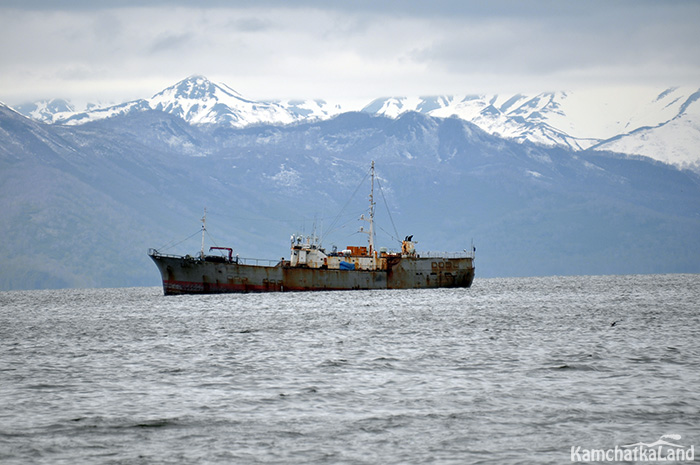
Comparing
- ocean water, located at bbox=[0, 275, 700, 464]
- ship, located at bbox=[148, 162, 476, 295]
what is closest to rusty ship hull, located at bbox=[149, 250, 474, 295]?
ship, located at bbox=[148, 162, 476, 295]

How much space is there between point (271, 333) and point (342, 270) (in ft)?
185

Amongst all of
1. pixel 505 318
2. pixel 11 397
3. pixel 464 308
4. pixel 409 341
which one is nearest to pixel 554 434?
pixel 11 397

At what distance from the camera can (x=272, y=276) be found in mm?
122812

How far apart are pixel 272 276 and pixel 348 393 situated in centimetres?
8522

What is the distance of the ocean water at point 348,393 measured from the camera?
29.1 metres

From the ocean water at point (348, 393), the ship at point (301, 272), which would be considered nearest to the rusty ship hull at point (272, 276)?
the ship at point (301, 272)

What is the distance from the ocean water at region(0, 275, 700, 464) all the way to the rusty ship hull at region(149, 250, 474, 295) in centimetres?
5055

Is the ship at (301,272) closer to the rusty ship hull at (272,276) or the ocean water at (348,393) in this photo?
the rusty ship hull at (272,276)

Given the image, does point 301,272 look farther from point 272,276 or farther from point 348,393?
point 348,393

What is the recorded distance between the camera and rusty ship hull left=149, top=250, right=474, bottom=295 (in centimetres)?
12206

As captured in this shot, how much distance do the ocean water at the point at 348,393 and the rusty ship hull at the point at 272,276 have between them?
50.6 meters

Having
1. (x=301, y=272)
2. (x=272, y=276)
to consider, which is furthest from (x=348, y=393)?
(x=272, y=276)

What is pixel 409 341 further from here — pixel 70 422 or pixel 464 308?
pixel 464 308

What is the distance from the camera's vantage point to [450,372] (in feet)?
143
